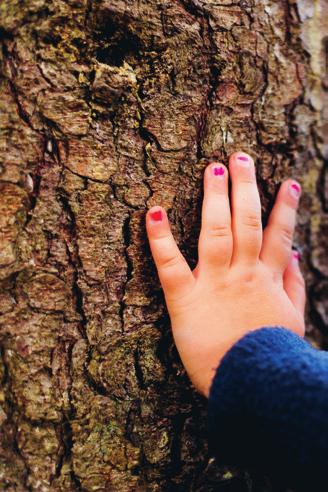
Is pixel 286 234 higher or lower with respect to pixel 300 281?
higher

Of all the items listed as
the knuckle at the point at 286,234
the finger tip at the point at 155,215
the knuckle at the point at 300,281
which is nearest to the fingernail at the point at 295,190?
the knuckle at the point at 286,234

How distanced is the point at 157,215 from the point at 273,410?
0.45 m

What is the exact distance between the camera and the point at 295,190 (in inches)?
45.5

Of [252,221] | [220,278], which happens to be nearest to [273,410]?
[220,278]

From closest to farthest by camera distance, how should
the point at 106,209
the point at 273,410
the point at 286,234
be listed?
1. the point at 273,410
2. the point at 106,209
3. the point at 286,234

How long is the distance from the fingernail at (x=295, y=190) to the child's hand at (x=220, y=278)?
14 centimetres

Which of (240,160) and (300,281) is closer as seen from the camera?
(240,160)

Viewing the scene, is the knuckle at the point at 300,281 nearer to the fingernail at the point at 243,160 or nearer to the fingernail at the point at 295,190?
the fingernail at the point at 295,190

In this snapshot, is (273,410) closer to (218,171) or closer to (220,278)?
(220,278)

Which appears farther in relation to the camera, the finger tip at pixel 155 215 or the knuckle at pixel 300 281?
the knuckle at pixel 300 281

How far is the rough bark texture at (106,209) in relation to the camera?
35.7 inches

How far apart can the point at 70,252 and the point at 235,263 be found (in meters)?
0.37

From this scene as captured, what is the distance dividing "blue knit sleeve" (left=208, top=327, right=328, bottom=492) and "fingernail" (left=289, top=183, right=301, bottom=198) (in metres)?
0.40

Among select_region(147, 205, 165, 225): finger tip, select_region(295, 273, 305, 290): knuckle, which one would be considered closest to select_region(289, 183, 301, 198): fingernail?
select_region(295, 273, 305, 290): knuckle
